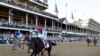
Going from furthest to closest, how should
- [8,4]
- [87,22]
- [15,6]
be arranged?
[87,22], [15,6], [8,4]

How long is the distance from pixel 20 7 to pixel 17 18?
7057 millimetres

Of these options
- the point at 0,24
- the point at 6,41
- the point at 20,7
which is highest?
the point at 20,7

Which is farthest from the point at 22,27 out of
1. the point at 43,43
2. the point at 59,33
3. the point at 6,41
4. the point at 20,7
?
the point at 43,43

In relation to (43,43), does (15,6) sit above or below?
above

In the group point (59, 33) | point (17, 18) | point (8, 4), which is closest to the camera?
point (8, 4)

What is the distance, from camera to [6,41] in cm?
3173

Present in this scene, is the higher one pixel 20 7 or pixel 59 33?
pixel 20 7

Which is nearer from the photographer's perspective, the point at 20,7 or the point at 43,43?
the point at 43,43

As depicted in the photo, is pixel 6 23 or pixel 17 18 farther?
pixel 17 18

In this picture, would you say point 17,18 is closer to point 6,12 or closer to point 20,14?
point 20,14

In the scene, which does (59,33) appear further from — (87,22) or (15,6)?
(87,22)

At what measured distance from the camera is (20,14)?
166 feet

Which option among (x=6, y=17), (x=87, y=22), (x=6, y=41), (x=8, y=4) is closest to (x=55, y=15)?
(x=6, y=17)

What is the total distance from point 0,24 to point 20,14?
15970mm
